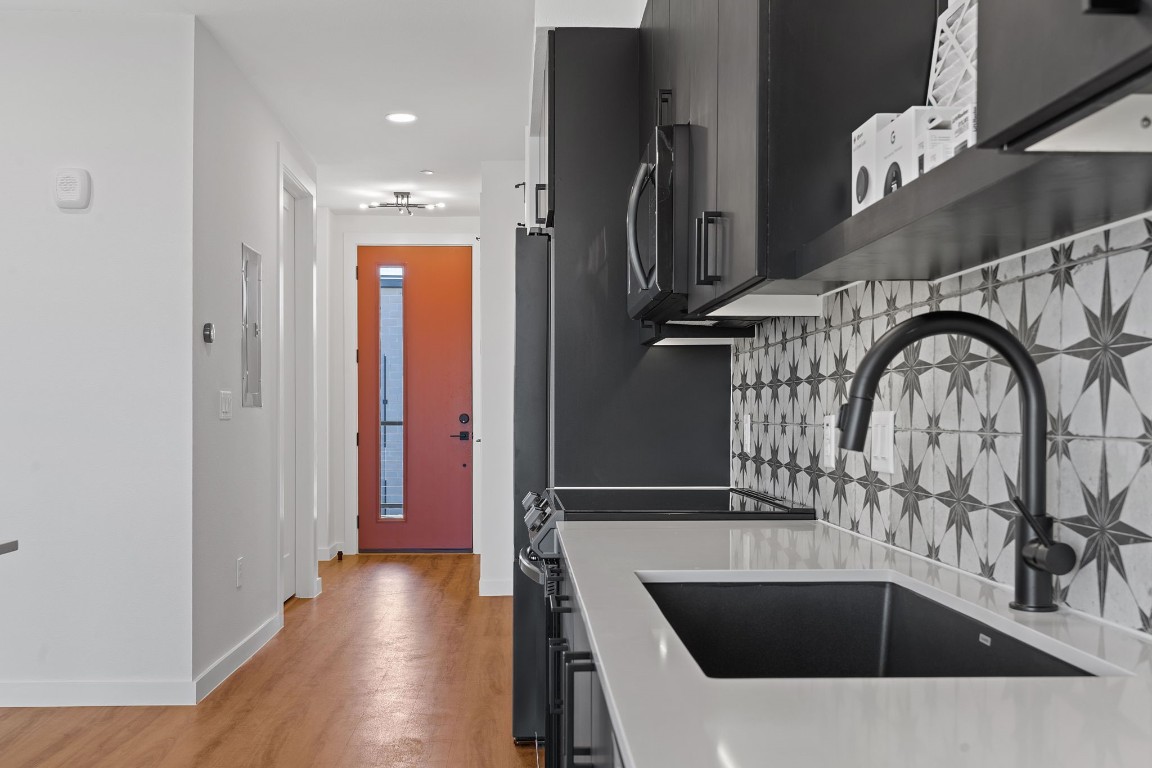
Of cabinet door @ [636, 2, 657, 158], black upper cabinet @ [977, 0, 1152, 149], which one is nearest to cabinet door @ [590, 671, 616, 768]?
black upper cabinet @ [977, 0, 1152, 149]

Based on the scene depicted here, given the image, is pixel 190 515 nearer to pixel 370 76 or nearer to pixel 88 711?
pixel 88 711

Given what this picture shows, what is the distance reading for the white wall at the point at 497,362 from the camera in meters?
5.91

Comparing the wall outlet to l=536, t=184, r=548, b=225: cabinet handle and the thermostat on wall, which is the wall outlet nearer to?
l=536, t=184, r=548, b=225: cabinet handle

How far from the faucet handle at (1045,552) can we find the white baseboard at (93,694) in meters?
3.28

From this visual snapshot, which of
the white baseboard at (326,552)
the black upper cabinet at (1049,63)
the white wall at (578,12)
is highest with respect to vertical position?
the white wall at (578,12)

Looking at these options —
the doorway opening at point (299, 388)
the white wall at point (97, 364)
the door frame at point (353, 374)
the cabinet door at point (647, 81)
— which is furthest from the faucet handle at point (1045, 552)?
the door frame at point (353, 374)

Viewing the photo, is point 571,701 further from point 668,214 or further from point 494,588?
point 494,588

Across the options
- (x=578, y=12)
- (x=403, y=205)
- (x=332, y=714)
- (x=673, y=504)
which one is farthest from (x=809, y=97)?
(x=403, y=205)

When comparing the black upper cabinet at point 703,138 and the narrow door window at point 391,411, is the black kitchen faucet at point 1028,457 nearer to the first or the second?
the black upper cabinet at point 703,138

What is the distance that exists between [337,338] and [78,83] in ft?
12.6

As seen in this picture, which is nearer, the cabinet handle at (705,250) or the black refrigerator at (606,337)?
the cabinet handle at (705,250)

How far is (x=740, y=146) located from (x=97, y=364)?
116 inches

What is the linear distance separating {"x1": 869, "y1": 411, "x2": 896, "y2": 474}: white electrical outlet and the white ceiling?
2.47 metres

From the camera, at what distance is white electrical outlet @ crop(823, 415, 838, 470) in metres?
1.94
